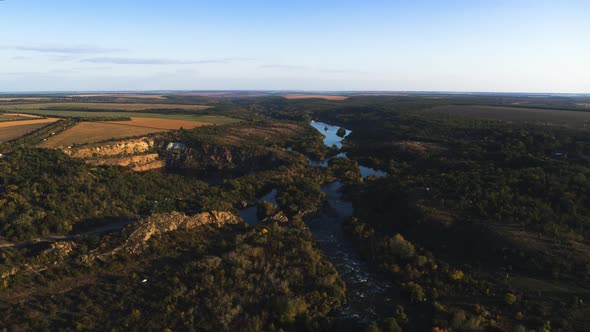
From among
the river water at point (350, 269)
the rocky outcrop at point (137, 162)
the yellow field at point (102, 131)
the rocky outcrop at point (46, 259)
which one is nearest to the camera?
the river water at point (350, 269)

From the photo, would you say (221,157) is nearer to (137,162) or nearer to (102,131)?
(137,162)

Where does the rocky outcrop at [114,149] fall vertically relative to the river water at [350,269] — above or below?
above

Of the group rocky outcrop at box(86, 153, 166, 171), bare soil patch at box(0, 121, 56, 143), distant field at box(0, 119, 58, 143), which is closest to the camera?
rocky outcrop at box(86, 153, 166, 171)

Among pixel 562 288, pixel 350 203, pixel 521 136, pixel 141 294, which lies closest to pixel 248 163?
pixel 350 203

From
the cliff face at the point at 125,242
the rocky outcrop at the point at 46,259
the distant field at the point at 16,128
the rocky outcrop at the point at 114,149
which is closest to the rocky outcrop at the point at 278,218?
the cliff face at the point at 125,242

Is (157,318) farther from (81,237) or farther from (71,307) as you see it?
(81,237)

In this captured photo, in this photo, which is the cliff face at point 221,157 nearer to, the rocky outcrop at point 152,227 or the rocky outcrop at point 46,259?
the rocky outcrop at point 152,227

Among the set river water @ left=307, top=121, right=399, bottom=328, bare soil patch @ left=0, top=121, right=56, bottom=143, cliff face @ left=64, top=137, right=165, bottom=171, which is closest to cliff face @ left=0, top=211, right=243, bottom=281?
river water @ left=307, top=121, right=399, bottom=328

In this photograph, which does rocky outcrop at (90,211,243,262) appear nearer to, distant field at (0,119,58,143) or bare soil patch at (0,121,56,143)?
bare soil patch at (0,121,56,143)
